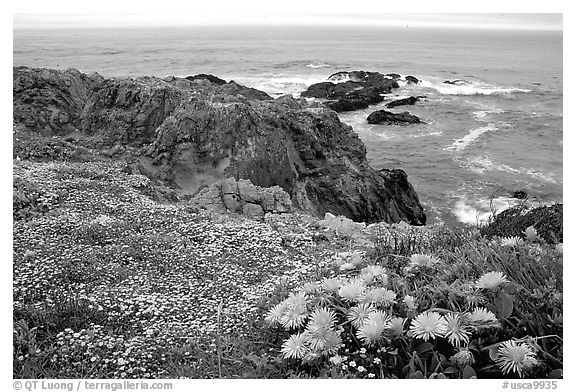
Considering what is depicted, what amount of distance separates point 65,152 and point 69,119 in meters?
3.30

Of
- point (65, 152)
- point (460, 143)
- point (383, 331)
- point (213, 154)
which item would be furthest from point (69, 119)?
point (460, 143)

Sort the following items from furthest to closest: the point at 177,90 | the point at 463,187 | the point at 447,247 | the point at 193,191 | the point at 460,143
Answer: the point at 460,143
the point at 463,187
the point at 177,90
the point at 193,191
the point at 447,247

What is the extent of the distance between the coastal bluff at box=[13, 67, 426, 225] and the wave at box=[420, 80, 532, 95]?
11.3 meters

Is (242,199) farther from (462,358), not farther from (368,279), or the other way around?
(462,358)

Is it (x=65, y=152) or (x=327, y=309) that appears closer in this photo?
(x=327, y=309)

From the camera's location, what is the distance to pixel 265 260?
675cm

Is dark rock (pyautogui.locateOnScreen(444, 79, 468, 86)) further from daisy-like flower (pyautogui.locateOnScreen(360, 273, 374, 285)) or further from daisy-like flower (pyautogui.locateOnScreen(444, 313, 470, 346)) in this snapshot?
daisy-like flower (pyautogui.locateOnScreen(444, 313, 470, 346))

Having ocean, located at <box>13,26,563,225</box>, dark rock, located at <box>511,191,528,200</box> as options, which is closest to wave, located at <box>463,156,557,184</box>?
ocean, located at <box>13,26,563,225</box>

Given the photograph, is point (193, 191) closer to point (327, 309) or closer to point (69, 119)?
point (69, 119)

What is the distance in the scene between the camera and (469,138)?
1003 inches

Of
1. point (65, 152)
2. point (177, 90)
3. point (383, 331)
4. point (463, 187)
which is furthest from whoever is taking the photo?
point (463, 187)

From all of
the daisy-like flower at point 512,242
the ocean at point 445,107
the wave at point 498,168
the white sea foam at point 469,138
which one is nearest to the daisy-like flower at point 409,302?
the daisy-like flower at point 512,242

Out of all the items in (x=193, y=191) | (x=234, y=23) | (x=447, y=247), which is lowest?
(x=193, y=191)

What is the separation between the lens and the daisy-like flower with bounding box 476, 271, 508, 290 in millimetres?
3492
